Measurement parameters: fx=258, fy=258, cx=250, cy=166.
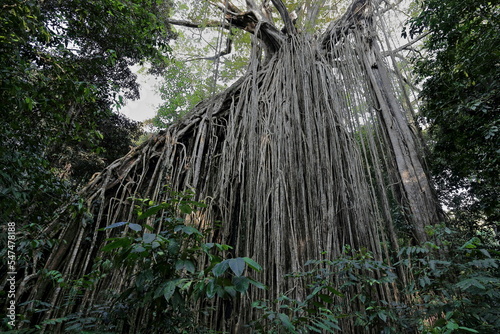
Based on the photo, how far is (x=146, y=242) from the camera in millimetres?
941

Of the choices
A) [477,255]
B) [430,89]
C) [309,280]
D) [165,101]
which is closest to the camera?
[477,255]

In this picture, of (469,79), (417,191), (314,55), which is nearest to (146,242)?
(417,191)

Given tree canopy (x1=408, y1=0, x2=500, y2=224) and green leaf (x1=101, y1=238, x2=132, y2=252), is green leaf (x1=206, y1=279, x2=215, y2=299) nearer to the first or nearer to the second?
green leaf (x1=101, y1=238, x2=132, y2=252)

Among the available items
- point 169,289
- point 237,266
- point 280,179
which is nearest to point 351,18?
point 280,179

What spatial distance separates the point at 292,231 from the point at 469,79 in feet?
8.01

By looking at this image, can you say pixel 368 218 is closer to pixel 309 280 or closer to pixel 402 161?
pixel 309 280

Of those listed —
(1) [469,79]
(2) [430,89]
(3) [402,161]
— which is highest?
(2) [430,89]

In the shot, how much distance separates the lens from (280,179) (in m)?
2.08

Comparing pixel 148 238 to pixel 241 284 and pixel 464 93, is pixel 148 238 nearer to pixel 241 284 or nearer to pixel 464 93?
pixel 241 284

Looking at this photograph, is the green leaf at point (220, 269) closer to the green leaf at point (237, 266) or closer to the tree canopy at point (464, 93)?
the green leaf at point (237, 266)

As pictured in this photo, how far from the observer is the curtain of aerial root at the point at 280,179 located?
174cm

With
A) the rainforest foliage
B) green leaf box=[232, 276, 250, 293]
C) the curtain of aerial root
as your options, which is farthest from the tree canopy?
green leaf box=[232, 276, 250, 293]

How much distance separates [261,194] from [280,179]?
20 cm

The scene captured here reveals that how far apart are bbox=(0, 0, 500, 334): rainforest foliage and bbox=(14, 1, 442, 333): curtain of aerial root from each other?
17 millimetres
